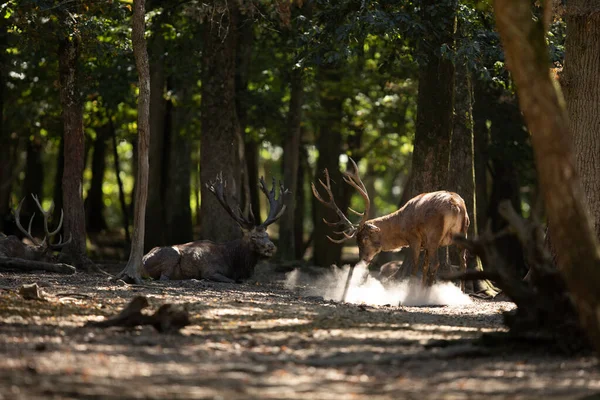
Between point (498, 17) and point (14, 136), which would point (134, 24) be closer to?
point (498, 17)

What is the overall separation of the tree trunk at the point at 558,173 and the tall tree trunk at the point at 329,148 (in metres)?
17.2

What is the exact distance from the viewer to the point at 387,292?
1493 centimetres

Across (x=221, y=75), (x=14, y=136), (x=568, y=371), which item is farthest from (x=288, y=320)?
(x=14, y=136)

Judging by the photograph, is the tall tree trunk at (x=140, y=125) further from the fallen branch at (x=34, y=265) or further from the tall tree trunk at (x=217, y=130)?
the tall tree trunk at (x=217, y=130)

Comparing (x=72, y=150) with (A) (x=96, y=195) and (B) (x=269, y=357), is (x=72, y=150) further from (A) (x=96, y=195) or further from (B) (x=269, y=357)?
(A) (x=96, y=195)

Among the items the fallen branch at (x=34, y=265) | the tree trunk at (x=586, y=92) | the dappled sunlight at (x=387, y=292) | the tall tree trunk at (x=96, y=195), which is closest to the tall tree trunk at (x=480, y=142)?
the dappled sunlight at (x=387, y=292)

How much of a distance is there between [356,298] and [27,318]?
586 cm

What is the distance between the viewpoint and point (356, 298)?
47.5 feet

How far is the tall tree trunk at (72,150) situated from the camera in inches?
672

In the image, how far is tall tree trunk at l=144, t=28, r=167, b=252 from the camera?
75.1 feet

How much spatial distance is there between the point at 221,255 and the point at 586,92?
7.17m

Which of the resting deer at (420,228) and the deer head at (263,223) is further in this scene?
the deer head at (263,223)

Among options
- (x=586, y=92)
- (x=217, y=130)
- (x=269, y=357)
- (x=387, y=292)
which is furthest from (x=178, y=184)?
(x=269, y=357)

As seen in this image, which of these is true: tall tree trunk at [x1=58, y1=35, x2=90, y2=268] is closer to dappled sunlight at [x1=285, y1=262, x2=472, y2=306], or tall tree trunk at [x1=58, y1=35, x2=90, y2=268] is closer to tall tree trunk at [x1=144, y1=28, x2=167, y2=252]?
dappled sunlight at [x1=285, y1=262, x2=472, y2=306]
